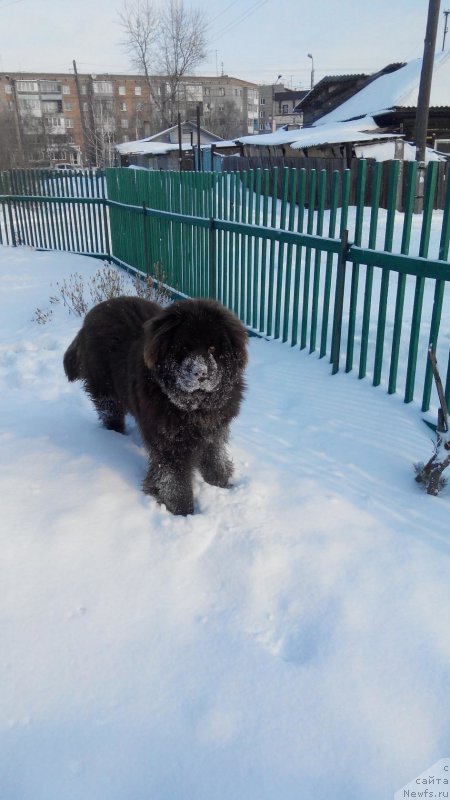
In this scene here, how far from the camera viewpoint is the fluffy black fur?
Result: 2.65 m

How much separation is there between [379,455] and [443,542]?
2.88 feet

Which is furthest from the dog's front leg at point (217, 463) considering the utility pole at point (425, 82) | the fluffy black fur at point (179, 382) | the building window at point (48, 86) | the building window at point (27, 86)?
the building window at point (27, 86)

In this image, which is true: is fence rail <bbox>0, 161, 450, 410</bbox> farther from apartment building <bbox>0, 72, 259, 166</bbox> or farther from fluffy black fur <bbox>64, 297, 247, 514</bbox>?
apartment building <bbox>0, 72, 259, 166</bbox>

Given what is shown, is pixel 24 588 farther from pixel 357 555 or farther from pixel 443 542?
pixel 443 542

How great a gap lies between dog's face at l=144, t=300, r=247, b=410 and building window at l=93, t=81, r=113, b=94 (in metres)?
94.3

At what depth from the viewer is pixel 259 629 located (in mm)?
2193

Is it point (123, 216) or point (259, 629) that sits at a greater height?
point (123, 216)

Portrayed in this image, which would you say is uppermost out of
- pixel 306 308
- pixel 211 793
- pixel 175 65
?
pixel 175 65

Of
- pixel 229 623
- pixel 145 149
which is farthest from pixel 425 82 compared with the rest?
pixel 145 149

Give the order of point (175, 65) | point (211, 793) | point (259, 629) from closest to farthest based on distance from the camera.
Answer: point (211, 793) < point (259, 629) < point (175, 65)

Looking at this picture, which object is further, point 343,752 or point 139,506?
point 139,506

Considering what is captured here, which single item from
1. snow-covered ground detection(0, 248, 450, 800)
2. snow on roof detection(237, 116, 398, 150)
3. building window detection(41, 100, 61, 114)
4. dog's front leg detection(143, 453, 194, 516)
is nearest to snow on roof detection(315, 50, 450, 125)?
snow on roof detection(237, 116, 398, 150)

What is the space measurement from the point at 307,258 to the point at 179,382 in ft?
9.28

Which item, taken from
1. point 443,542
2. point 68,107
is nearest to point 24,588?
point 443,542
